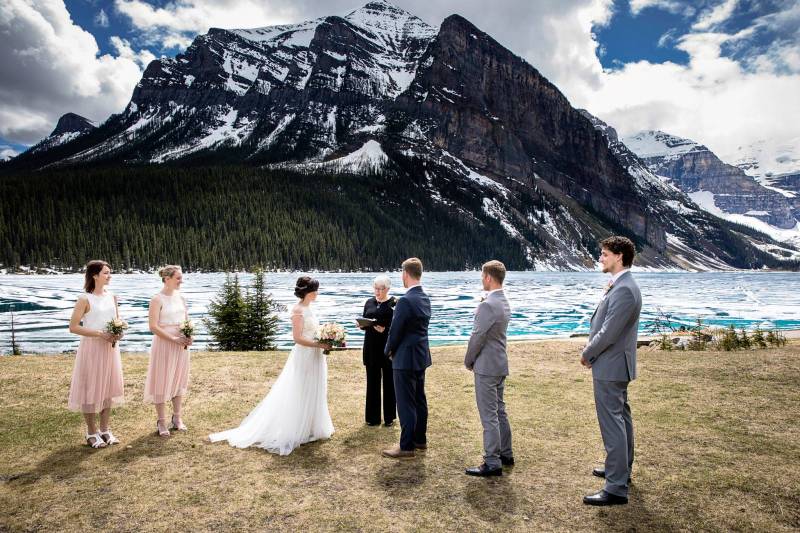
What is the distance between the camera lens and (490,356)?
22.0ft

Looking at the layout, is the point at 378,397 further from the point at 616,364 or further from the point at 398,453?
the point at 616,364

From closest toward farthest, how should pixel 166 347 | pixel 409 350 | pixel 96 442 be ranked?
pixel 409 350, pixel 96 442, pixel 166 347

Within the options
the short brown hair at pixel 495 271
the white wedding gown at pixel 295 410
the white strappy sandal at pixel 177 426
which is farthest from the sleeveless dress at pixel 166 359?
the short brown hair at pixel 495 271

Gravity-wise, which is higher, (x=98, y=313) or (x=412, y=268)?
(x=412, y=268)

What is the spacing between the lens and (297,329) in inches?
321

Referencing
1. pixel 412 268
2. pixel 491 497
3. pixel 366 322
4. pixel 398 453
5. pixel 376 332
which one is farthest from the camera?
pixel 376 332

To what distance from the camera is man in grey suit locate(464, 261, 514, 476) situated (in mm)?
6633

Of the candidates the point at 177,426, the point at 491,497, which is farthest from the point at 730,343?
the point at 177,426

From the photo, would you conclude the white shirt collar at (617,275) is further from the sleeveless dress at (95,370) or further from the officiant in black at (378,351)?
the sleeveless dress at (95,370)

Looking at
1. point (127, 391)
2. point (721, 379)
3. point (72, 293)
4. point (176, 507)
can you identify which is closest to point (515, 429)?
point (176, 507)

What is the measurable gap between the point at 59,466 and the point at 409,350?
515 cm

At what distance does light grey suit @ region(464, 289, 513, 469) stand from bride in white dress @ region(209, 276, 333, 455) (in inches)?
101

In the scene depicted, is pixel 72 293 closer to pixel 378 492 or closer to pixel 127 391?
pixel 127 391

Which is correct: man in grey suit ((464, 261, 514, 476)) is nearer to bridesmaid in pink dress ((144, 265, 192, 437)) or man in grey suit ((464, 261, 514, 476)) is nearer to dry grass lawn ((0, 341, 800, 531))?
dry grass lawn ((0, 341, 800, 531))
